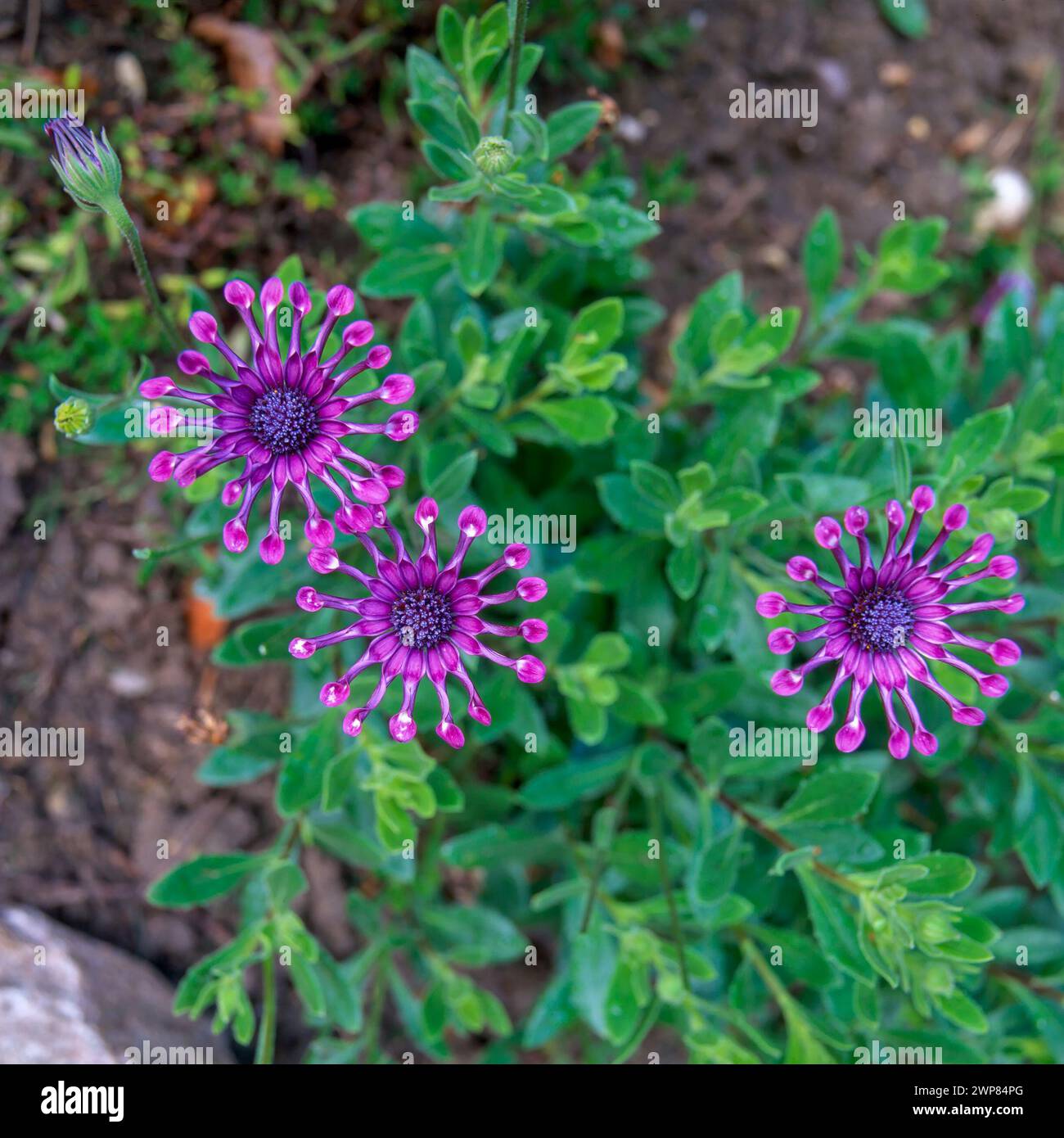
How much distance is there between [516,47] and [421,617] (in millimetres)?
1540

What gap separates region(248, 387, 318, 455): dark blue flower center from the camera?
8.85ft

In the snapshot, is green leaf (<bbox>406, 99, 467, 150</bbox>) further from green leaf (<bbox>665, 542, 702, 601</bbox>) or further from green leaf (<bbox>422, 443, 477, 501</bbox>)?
green leaf (<bbox>665, 542, 702, 601</bbox>)

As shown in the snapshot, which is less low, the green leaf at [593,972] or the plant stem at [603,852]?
the plant stem at [603,852]

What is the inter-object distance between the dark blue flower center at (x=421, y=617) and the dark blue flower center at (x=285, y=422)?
46 cm

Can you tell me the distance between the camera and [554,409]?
3.62 metres

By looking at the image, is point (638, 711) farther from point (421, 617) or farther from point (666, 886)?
point (421, 617)

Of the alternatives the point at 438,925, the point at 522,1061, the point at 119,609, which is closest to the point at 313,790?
the point at 438,925

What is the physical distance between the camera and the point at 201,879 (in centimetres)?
366

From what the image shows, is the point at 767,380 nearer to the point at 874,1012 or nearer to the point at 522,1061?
the point at 874,1012

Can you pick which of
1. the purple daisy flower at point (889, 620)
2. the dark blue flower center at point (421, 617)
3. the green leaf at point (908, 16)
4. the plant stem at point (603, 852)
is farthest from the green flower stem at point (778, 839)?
the green leaf at point (908, 16)

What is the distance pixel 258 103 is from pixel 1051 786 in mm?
4311

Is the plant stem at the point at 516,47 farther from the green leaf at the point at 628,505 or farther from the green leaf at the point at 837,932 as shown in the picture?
the green leaf at the point at 837,932

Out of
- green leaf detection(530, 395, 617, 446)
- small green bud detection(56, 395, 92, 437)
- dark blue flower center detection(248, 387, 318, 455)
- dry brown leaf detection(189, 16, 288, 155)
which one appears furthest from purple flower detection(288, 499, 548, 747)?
dry brown leaf detection(189, 16, 288, 155)

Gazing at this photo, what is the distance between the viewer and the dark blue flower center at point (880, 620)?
9.11ft
